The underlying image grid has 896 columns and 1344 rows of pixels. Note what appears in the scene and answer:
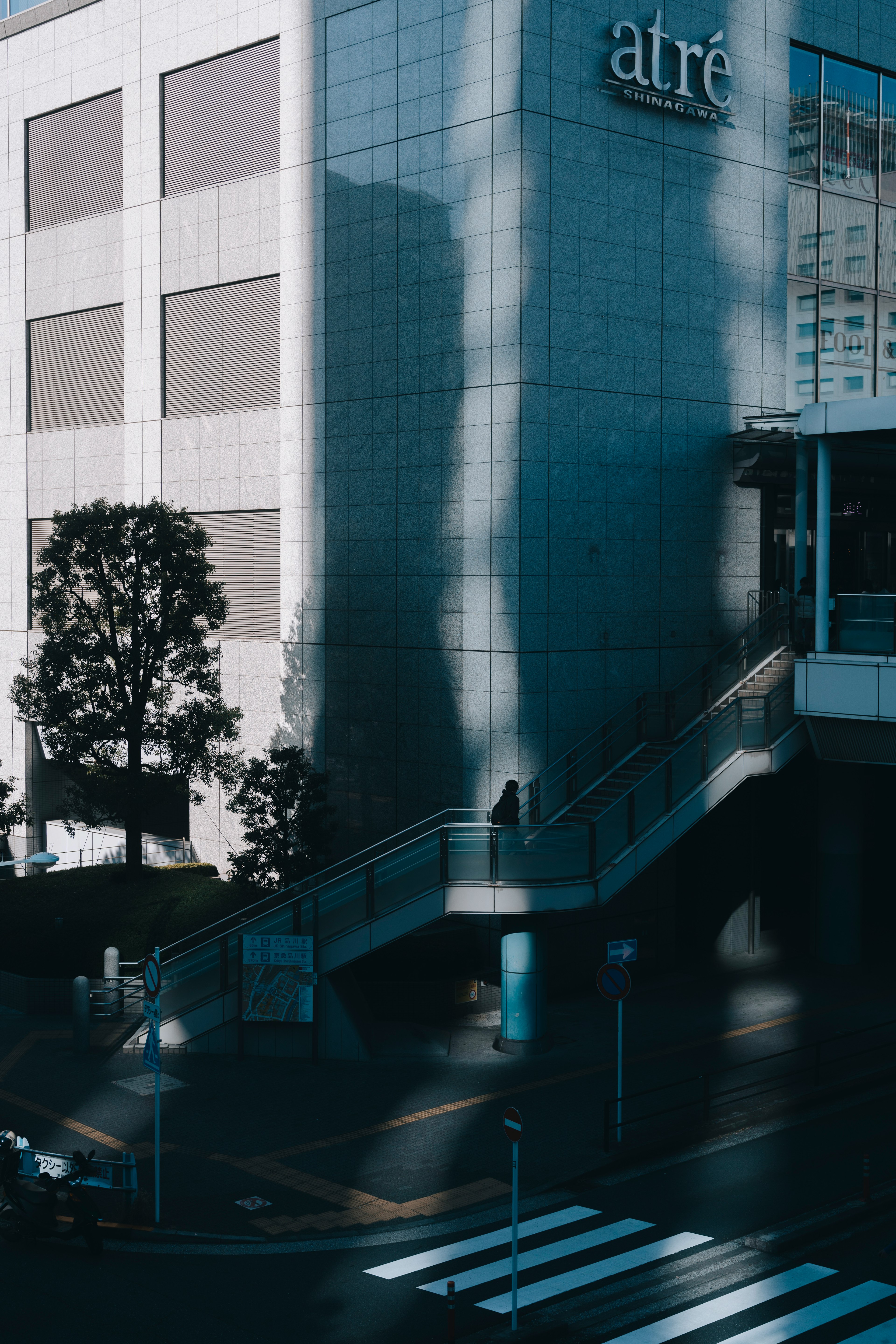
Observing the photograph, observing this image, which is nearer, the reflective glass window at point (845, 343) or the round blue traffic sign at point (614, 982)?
the round blue traffic sign at point (614, 982)

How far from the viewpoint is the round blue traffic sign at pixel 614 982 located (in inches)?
789

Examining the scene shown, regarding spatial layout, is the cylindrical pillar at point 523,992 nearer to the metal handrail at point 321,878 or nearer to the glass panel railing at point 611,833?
the glass panel railing at point 611,833

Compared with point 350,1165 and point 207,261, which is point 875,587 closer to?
point 207,261

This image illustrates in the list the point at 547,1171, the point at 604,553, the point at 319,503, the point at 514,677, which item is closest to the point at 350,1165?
the point at 547,1171

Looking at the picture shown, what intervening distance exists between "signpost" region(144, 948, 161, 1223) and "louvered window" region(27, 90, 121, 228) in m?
23.5

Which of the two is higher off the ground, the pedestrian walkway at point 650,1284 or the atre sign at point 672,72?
the atre sign at point 672,72

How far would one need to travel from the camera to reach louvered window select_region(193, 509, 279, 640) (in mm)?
32938

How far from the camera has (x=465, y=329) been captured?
91.7 feet

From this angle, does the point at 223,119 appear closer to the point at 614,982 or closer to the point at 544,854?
the point at 544,854

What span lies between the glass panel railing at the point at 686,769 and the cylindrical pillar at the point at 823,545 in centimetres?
314

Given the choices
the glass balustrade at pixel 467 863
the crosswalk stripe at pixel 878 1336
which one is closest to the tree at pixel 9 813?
the glass balustrade at pixel 467 863

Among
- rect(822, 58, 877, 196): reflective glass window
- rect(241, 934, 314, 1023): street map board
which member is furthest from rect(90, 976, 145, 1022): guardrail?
rect(822, 58, 877, 196): reflective glass window

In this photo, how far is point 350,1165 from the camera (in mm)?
19453

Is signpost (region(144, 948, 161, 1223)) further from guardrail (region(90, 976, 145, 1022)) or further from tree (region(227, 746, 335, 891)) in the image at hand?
tree (region(227, 746, 335, 891))
